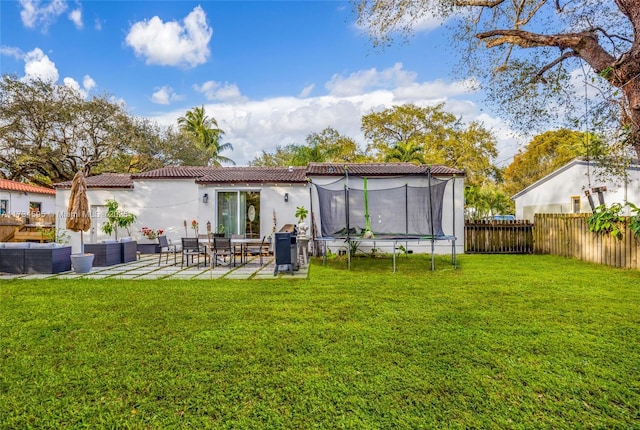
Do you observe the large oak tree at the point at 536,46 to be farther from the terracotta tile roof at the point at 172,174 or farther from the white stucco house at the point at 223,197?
the terracotta tile roof at the point at 172,174

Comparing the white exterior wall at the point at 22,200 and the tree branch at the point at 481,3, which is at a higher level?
the tree branch at the point at 481,3

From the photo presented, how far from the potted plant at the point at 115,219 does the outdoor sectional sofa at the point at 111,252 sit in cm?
267

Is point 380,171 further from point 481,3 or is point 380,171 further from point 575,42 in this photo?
point 575,42

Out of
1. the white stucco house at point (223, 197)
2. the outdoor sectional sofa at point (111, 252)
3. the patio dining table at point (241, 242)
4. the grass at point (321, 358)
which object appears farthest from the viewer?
the white stucco house at point (223, 197)

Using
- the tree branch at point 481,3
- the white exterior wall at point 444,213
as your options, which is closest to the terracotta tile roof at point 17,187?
the white exterior wall at point 444,213

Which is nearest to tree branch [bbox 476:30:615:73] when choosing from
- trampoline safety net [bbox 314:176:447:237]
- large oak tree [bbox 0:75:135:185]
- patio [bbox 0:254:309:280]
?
trampoline safety net [bbox 314:176:447:237]

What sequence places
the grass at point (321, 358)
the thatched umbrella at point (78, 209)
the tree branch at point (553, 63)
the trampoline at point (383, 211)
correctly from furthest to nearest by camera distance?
the trampoline at point (383, 211), the thatched umbrella at point (78, 209), the tree branch at point (553, 63), the grass at point (321, 358)

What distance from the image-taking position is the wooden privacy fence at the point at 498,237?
12305 millimetres

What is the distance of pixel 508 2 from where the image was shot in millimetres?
8812

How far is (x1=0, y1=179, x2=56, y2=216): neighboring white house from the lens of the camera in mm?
19328

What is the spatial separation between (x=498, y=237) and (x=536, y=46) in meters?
6.74

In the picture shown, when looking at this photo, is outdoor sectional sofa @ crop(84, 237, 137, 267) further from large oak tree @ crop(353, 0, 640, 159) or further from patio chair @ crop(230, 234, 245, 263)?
large oak tree @ crop(353, 0, 640, 159)

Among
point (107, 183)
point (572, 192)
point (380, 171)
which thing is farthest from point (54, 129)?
point (572, 192)

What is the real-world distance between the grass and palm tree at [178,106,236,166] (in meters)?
30.5
